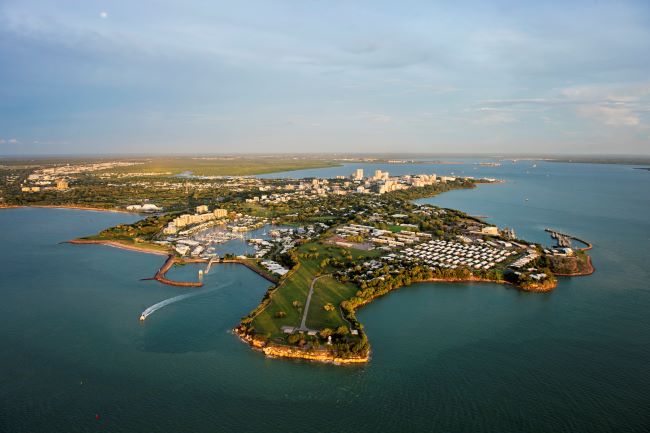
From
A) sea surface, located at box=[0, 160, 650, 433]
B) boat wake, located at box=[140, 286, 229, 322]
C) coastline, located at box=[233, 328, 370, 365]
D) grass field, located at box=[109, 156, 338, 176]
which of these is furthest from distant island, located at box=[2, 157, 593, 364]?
grass field, located at box=[109, 156, 338, 176]

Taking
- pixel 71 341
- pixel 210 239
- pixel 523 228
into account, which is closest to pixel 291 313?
pixel 71 341

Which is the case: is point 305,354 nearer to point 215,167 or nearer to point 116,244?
point 116,244

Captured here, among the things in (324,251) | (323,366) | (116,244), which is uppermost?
(324,251)

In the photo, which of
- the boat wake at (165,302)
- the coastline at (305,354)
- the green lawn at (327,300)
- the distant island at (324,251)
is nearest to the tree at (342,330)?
the distant island at (324,251)

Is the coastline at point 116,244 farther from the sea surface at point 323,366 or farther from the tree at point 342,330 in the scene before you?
the tree at point 342,330

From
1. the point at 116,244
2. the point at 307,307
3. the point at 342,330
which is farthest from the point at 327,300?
the point at 116,244

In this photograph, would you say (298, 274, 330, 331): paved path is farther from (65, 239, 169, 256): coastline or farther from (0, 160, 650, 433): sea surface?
(65, 239, 169, 256): coastline
